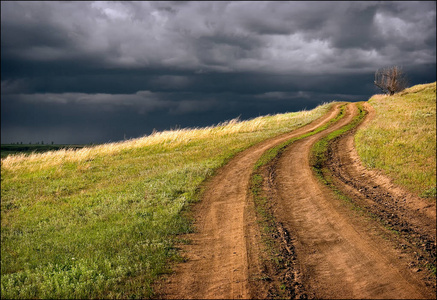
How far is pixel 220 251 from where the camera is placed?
835 cm

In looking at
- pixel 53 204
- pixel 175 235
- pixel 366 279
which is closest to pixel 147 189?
pixel 53 204

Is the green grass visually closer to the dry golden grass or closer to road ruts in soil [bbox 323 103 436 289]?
road ruts in soil [bbox 323 103 436 289]

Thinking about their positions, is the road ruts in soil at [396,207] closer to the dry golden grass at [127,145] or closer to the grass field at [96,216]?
the grass field at [96,216]

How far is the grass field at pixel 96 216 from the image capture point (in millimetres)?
7621

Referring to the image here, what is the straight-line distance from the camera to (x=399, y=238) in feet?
27.2

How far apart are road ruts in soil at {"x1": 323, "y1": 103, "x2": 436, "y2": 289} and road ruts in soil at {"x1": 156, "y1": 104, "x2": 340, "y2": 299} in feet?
11.9

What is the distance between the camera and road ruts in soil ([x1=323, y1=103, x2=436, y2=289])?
7.52 m

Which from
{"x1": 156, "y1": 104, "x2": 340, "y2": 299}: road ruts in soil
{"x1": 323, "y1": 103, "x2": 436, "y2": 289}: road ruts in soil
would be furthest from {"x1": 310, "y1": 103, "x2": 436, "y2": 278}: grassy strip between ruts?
{"x1": 156, "y1": 104, "x2": 340, "y2": 299}: road ruts in soil

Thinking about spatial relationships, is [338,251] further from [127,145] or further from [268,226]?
[127,145]

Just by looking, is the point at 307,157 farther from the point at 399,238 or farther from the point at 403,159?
the point at 399,238

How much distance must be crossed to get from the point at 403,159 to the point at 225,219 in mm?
8794

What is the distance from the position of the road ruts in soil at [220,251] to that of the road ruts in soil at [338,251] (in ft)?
3.82

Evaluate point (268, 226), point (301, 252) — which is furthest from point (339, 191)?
point (301, 252)

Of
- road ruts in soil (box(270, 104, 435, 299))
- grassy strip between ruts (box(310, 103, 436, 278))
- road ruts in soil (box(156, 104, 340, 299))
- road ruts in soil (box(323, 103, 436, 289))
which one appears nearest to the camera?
road ruts in soil (box(270, 104, 435, 299))
